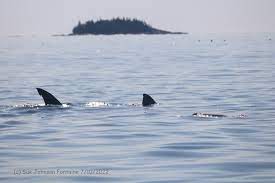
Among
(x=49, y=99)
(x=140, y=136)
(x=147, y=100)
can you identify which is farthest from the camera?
(x=147, y=100)

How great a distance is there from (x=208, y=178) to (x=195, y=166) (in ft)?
3.58

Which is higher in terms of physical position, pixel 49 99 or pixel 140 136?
pixel 140 136

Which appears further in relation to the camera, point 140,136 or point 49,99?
point 49,99

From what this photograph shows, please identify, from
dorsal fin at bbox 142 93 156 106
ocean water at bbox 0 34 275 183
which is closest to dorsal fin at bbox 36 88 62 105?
ocean water at bbox 0 34 275 183

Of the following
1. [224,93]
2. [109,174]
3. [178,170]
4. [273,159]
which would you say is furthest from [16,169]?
[224,93]

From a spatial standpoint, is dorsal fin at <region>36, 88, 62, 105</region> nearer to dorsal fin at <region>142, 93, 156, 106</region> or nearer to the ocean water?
the ocean water

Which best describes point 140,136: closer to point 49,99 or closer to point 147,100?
point 147,100

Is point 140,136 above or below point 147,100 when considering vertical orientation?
above

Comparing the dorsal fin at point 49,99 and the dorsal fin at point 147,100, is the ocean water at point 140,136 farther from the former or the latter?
the dorsal fin at point 147,100

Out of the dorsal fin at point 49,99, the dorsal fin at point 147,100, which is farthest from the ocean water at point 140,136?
the dorsal fin at point 147,100

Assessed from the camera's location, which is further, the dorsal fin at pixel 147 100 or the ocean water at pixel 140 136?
the dorsal fin at pixel 147 100

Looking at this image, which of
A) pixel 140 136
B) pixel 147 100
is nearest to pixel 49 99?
pixel 147 100

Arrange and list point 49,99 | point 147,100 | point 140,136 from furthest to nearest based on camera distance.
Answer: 1. point 147,100
2. point 49,99
3. point 140,136

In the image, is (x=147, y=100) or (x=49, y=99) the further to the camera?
(x=147, y=100)
